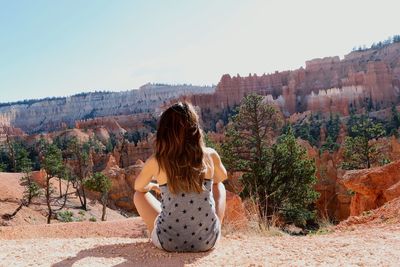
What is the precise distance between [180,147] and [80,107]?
526 feet

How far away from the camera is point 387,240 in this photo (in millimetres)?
4281

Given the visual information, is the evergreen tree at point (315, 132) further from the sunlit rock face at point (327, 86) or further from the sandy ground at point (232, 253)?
the sandy ground at point (232, 253)

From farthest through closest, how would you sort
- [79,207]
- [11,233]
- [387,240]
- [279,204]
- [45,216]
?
1. [79,207]
2. [45,216]
3. [279,204]
4. [11,233]
5. [387,240]

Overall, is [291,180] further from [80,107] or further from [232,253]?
[80,107]

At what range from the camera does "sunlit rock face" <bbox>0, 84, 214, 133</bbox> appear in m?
146

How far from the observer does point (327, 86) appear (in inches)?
4087

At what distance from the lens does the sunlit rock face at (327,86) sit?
88.2 m

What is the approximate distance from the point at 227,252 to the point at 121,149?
51.8 metres

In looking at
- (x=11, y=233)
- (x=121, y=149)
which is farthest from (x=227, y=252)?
(x=121, y=149)

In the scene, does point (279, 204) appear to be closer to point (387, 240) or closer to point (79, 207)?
point (387, 240)

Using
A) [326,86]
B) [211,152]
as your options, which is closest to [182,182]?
[211,152]

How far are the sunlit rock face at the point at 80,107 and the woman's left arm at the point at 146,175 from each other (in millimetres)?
139842

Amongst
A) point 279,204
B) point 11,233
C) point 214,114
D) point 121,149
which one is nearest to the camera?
point 11,233

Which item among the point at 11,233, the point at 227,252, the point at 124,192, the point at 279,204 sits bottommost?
the point at 124,192
